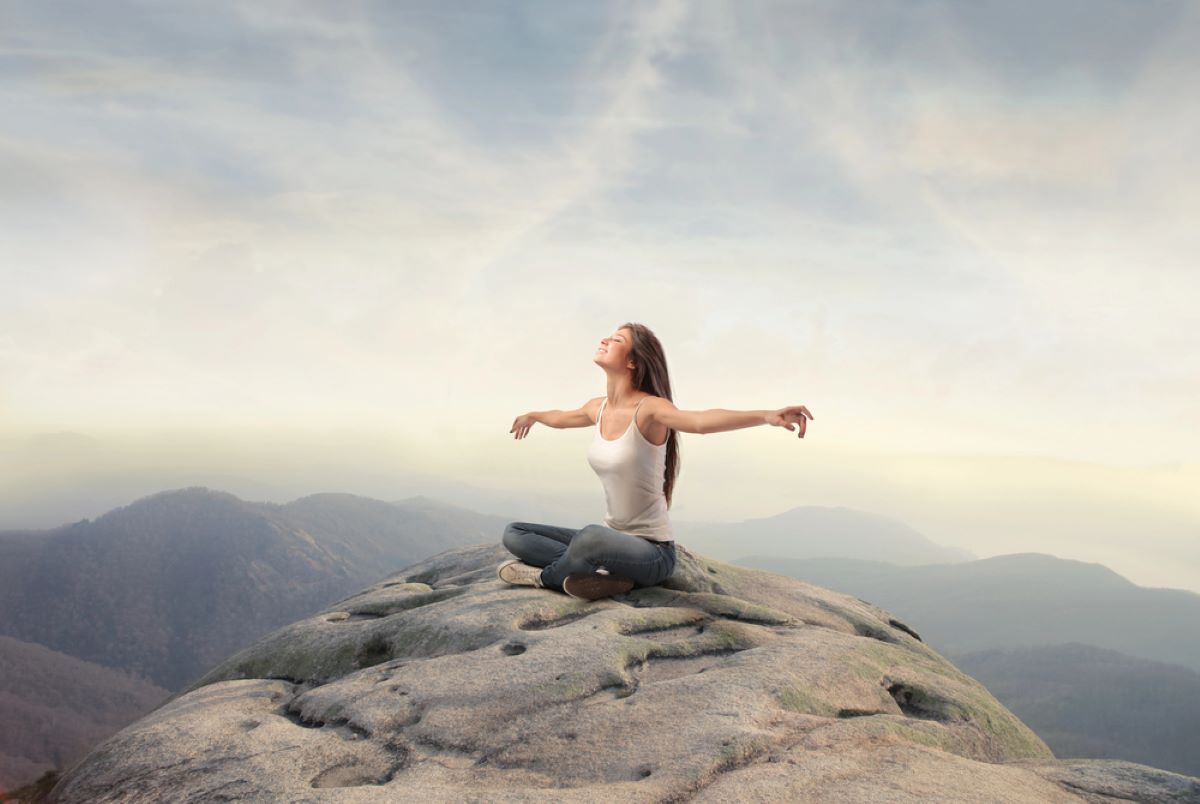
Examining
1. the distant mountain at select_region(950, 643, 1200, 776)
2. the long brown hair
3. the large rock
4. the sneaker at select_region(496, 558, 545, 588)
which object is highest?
the long brown hair

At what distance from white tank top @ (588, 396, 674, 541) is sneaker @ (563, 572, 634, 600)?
0.82 m

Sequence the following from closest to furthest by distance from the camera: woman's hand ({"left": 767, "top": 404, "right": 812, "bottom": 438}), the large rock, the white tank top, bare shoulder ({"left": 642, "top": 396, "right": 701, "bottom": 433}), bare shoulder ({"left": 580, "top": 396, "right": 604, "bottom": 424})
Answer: the large rock → woman's hand ({"left": 767, "top": 404, "right": 812, "bottom": 438}) → bare shoulder ({"left": 642, "top": 396, "right": 701, "bottom": 433}) → the white tank top → bare shoulder ({"left": 580, "top": 396, "right": 604, "bottom": 424})

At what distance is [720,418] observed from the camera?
10.9m

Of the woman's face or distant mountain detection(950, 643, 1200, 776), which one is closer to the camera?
the woman's face

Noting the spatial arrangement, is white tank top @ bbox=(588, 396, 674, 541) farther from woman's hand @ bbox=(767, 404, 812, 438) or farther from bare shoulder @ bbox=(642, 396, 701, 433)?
woman's hand @ bbox=(767, 404, 812, 438)

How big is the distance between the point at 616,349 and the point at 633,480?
83.1 inches

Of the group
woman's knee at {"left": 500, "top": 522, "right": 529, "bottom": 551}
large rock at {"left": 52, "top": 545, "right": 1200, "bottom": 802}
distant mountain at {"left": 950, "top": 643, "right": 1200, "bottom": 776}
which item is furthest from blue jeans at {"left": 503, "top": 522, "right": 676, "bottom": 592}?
distant mountain at {"left": 950, "top": 643, "right": 1200, "bottom": 776}

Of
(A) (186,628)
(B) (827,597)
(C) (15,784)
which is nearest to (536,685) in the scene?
(C) (15,784)

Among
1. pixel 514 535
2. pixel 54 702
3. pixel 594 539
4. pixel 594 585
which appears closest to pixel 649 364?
pixel 594 539

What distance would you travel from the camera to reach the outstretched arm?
32.1 feet

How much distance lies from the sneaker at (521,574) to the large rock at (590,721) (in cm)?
42

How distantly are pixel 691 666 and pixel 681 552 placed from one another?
4.84 meters

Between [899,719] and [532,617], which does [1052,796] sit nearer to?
[899,719]

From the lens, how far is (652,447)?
12070mm
